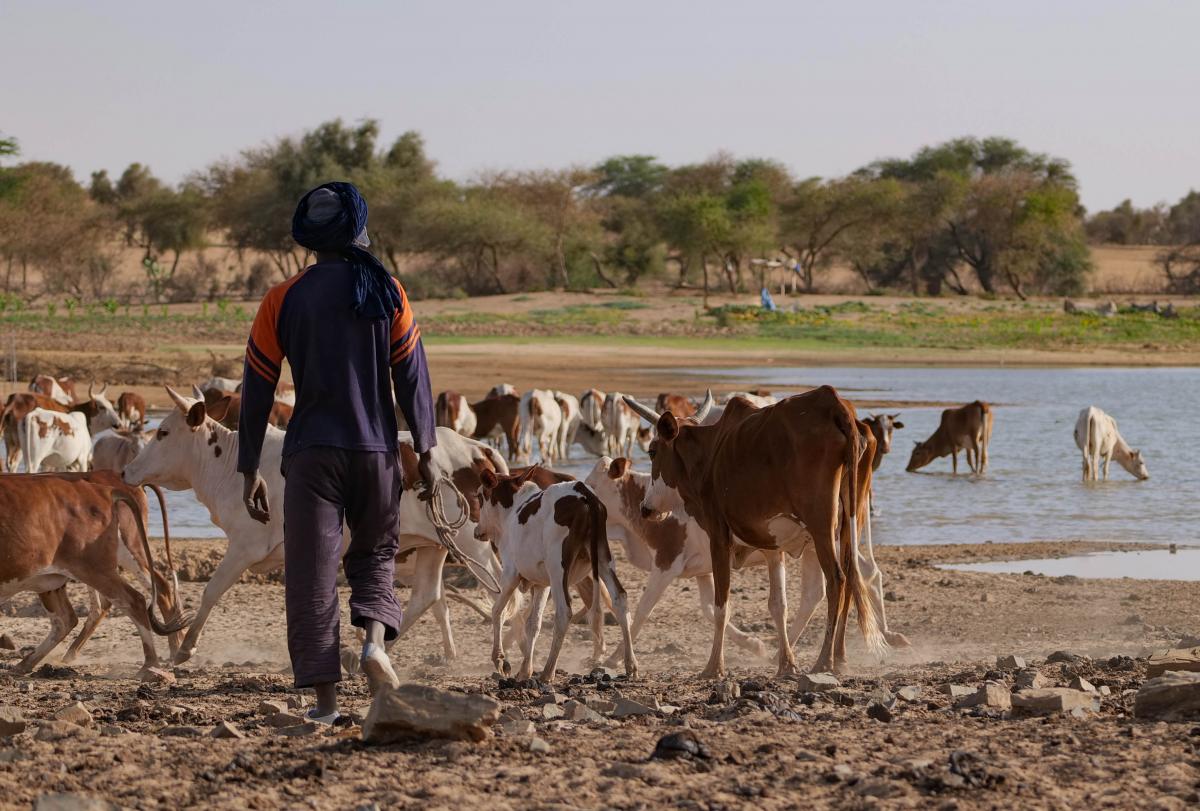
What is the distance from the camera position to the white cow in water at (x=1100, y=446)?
22.8 m

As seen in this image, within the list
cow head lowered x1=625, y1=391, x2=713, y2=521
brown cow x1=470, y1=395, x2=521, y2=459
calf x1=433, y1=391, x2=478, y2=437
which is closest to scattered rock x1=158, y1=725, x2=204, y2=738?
cow head lowered x1=625, y1=391, x2=713, y2=521

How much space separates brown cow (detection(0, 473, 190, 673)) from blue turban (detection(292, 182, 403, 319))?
9.49ft

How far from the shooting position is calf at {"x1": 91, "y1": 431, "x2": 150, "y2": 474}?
15078 mm

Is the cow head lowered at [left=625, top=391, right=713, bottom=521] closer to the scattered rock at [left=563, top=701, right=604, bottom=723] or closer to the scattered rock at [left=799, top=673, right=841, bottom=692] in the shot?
the scattered rock at [left=799, top=673, right=841, bottom=692]

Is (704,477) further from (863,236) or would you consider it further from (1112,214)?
(1112,214)

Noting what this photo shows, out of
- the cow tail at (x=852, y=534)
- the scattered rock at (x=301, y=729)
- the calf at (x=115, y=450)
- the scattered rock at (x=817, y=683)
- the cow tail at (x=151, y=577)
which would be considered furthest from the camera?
the calf at (x=115, y=450)

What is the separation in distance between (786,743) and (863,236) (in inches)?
3001

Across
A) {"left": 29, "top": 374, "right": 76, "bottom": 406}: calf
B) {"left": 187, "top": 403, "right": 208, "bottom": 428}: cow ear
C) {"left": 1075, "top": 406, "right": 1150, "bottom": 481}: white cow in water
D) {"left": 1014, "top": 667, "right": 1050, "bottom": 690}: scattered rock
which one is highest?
{"left": 187, "top": 403, "right": 208, "bottom": 428}: cow ear

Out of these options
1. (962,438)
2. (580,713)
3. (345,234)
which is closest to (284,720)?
(580,713)

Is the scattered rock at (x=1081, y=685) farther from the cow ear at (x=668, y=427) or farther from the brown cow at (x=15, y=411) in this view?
the brown cow at (x=15, y=411)

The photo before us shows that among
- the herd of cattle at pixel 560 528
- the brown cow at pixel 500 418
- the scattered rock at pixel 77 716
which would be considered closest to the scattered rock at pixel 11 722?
the scattered rock at pixel 77 716

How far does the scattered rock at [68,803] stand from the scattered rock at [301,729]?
1.35 meters

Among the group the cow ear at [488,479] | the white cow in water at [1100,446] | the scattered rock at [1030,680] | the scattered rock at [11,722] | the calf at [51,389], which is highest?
the cow ear at [488,479]

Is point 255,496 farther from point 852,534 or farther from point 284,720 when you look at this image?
point 852,534
